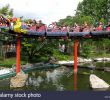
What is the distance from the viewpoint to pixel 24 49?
54.6 m

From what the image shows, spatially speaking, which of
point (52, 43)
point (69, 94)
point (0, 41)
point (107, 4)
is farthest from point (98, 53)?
point (69, 94)

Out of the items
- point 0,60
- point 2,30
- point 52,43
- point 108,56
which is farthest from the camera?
point 108,56

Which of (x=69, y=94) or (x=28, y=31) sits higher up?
(x=28, y=31)

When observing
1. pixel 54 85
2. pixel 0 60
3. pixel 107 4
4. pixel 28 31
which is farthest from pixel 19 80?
pixel 107 4

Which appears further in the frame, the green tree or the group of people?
the green tree

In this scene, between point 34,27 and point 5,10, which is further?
point 5,10

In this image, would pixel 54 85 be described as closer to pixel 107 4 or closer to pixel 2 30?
pixel 2 30

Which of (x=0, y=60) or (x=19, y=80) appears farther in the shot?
(x=0, y=60)

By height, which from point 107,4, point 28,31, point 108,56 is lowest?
point 108,56

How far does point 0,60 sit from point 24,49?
4.98m

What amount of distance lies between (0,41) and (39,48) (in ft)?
22.2

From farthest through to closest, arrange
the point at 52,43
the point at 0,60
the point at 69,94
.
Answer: the point at 52,43 < the point at 0,60 < the point at 69,94

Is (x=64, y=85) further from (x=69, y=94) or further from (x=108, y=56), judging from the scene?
(x=108, y=56)

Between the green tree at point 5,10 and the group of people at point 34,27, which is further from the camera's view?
the green tree at point 5,10
